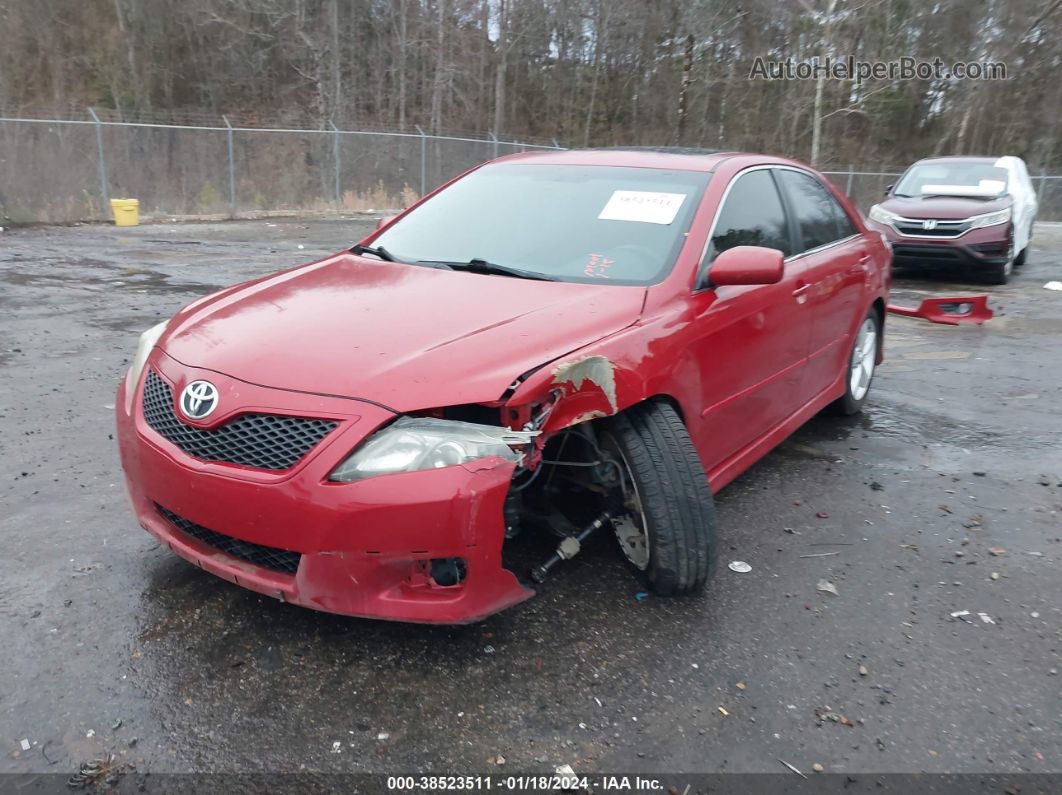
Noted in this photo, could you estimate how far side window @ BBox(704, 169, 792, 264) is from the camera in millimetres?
3600

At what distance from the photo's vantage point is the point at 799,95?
33.5 metres

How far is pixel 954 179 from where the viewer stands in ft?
39.0

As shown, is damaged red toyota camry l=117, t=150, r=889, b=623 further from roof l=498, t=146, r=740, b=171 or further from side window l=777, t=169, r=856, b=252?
side window l=777, t=169, r=856, b=252

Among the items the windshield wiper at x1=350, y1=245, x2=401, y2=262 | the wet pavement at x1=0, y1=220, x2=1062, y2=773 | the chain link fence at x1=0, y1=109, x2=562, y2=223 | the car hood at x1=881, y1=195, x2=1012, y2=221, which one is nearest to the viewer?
the wet pavement at x1=0, y1=220, x2=1062, y2=773

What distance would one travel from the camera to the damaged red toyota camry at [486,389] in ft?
7.79

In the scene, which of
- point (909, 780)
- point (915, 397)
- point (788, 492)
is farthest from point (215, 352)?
point (915, 397)

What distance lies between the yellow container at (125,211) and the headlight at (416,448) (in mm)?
16478

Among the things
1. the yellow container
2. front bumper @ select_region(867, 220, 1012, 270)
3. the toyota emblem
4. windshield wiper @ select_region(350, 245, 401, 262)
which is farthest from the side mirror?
the yellow container

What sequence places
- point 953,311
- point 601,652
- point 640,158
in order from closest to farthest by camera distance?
point 601,652 → point 640,158 → point 953,311

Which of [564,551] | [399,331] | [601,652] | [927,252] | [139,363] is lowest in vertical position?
[601,652]

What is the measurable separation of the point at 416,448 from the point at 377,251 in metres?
1.86

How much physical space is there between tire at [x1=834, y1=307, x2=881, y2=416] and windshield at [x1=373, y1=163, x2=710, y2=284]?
1.97 meters

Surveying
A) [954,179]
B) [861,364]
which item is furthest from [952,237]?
[861,364]

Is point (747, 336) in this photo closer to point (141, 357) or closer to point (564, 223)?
point (564, 223)
